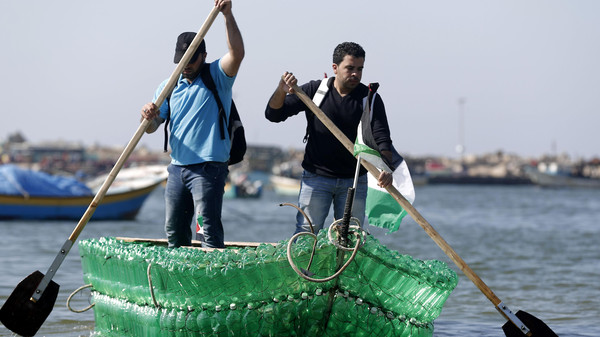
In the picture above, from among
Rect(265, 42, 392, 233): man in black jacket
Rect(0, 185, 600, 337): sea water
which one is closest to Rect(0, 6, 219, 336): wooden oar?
Rect(0, 185, 600, 337): sea water

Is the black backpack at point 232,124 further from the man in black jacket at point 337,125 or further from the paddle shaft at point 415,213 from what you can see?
the paddle shaft at point 415,213

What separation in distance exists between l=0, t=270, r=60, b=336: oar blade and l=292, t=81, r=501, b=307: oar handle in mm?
2354

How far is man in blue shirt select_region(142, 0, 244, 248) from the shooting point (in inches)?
265

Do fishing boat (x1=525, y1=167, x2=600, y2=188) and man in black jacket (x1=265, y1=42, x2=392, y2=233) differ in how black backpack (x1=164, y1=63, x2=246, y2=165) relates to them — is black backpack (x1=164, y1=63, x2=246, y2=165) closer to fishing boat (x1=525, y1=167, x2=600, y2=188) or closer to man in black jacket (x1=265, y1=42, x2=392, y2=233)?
man in black jacket (x1=265, y1=42, x2=392, y2=233)

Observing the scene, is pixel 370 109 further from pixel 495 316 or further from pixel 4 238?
pixel 4 238

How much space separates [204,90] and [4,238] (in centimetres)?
1546

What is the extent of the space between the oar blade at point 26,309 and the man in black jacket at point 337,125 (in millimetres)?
1942

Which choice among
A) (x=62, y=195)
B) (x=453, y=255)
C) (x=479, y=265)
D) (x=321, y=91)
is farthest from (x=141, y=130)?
(x=62, y=195)

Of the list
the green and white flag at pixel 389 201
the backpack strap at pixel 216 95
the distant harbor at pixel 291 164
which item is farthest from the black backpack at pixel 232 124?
the distant harbor at pixel 291 164

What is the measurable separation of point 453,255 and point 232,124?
1.89 metres

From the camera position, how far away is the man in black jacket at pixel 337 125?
6.56 metres

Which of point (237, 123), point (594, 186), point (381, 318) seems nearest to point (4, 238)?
point (237, 123)

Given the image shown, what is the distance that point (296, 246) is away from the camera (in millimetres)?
5715

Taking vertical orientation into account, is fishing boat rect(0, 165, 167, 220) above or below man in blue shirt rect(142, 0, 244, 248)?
below
